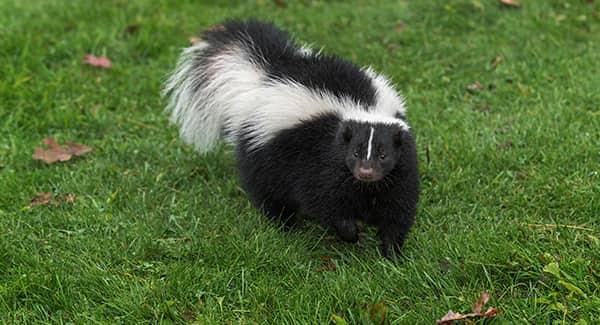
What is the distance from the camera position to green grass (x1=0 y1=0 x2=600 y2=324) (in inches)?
146

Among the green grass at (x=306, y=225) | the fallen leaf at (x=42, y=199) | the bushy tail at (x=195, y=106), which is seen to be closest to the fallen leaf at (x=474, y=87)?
the green grass at (x=306, y=225)

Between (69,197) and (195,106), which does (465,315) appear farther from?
(69,197)

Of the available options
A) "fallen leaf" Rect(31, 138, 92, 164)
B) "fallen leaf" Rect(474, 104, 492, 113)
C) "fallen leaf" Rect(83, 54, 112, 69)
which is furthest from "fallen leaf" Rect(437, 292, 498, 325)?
"fallen leaf" Rect(83, 54, 112, 69)

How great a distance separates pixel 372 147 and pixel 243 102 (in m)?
1.07

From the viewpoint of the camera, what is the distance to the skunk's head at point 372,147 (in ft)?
13.3

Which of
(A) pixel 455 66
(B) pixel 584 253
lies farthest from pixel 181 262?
(A) pixel 455 66

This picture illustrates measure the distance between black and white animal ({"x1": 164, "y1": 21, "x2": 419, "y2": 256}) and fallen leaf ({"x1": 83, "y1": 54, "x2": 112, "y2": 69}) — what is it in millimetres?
1958

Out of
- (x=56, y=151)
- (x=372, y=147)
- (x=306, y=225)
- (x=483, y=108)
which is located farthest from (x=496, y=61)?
(x=56, y=151)

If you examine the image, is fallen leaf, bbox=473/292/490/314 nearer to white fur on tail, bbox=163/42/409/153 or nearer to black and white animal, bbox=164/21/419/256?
black and white animal, bbox=164/21/419/256

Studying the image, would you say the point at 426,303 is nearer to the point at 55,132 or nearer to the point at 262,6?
the point at 55,132

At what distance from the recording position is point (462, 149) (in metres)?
5.32

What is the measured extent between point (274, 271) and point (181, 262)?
0.50 metres

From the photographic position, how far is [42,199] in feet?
16.4

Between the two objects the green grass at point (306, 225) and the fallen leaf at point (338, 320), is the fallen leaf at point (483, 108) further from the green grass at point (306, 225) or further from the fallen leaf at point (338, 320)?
the fallen leaf at point (338, 320)
